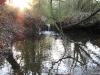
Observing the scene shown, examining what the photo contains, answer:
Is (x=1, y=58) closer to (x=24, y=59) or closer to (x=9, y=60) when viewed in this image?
(x=9, y=60)

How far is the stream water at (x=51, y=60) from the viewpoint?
8945 millimetres

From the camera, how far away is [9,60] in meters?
9.98

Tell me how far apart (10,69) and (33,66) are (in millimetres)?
1068

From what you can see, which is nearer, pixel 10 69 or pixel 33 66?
pixel 10 69

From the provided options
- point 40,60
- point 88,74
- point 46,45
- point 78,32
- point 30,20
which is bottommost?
point 88,74

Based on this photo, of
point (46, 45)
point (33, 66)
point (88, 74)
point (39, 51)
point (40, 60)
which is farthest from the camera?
point (46, 45)

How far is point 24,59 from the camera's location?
1036cm

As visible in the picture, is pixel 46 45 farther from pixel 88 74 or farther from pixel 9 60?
pixel 88 74

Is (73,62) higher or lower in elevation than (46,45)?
lower

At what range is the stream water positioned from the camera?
29.3ft

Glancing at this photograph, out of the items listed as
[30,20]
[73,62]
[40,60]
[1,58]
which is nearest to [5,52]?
[1,58]

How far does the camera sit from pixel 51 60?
1046 cm

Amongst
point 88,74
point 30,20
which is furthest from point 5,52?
point 30,20

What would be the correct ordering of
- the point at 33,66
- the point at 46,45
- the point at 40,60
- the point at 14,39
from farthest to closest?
the point at 14,39 → the point at 46,45 → the point at 40,60 → the point at 33,66
